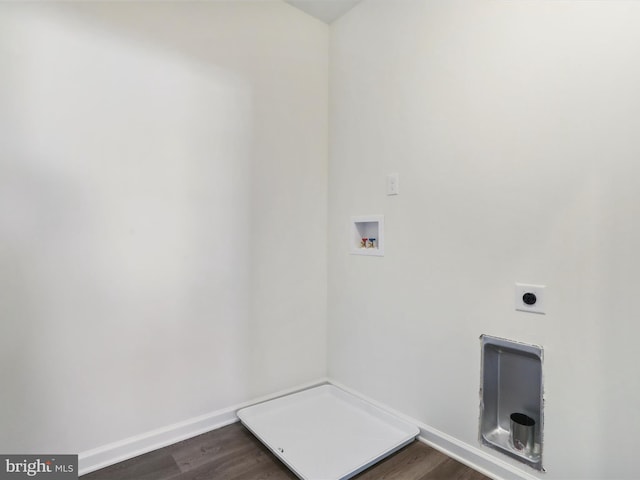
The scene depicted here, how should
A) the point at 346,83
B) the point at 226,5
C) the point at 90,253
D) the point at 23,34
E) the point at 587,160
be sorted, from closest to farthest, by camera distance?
the point at 587,160 → the point at 23,34 → the point at 90,253 → the point at 226,5 → the point at 346,83

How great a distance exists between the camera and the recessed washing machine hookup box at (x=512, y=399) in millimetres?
1329

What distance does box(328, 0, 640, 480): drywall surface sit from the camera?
3.65 feet

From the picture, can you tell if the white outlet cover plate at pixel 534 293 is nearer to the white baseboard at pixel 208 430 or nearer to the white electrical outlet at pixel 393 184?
the white baseboard at pixel 208 430

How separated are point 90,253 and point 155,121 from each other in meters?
0.71

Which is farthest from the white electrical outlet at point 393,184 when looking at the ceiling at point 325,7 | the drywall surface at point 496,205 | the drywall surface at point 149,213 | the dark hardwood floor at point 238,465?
the dark hardwood floor at point 238,465

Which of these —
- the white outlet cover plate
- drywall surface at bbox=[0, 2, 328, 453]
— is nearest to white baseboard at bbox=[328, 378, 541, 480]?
the white outlet cover plate

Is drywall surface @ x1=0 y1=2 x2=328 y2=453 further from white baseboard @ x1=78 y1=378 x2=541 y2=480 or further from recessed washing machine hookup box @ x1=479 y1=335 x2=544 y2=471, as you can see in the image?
recessed washing machine hookup box @ x1=479 y1=335 x2=544 y2=471

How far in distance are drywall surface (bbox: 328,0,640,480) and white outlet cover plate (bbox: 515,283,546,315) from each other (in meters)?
0.02

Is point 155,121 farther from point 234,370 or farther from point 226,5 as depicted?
point 234,370

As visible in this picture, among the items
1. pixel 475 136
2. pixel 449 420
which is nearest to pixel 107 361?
pixel 449 420

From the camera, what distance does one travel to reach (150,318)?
5.28 ft

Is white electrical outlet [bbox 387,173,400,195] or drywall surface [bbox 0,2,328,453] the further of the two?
white electrical outlet [bbox 387,173,400,195]

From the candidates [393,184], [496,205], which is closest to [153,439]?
[393,184]

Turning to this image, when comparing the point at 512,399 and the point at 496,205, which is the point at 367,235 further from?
the point at 512,399
